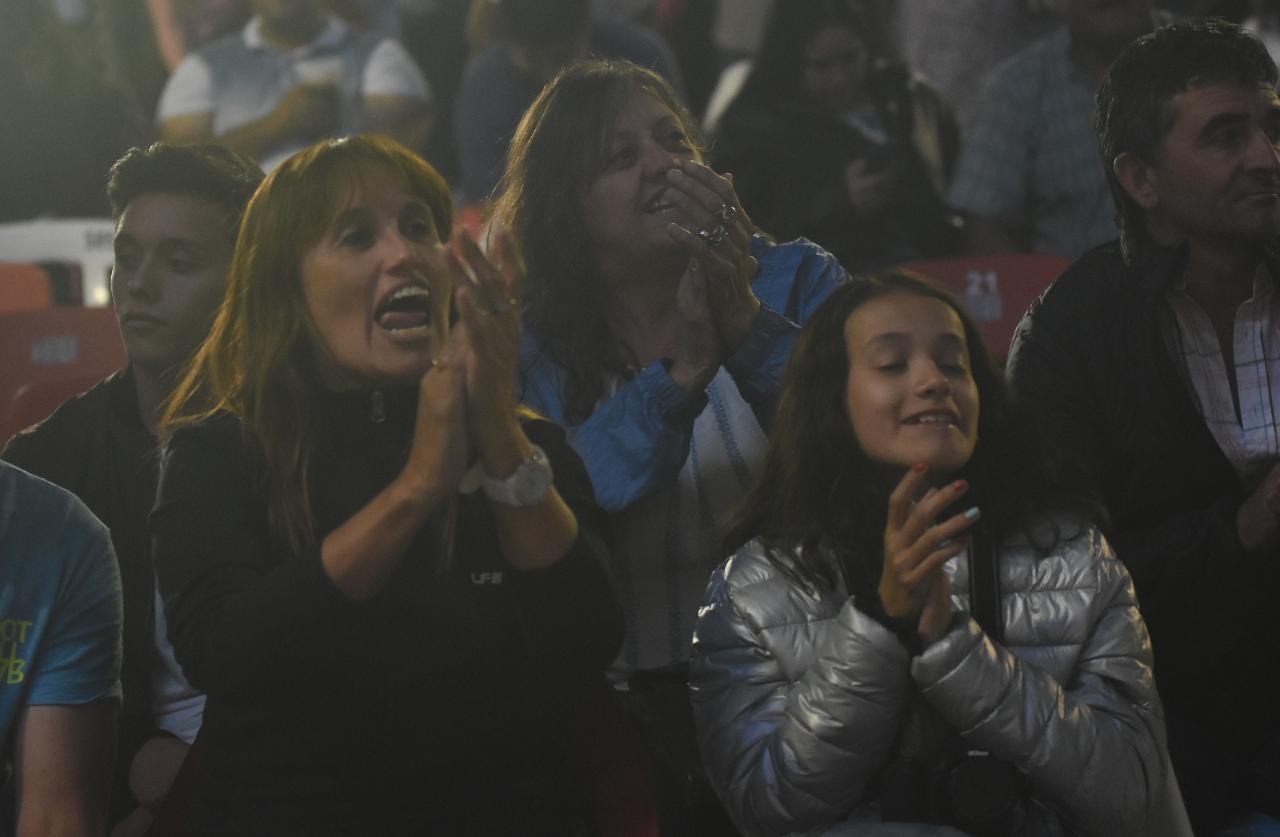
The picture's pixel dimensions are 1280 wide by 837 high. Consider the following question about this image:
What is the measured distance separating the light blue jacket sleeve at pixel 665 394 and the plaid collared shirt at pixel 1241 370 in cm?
46

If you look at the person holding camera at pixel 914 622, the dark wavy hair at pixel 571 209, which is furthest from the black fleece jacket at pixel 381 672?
the dark wavy hair at pixel 571 209

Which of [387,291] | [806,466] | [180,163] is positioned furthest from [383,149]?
[180,163]

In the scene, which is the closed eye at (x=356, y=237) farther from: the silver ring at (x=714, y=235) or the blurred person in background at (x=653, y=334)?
the silver ring at (x=714, y=235)

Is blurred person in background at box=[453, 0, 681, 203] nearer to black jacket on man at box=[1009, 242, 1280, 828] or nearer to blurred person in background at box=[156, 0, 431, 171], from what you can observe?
blurred person in background at box=[156, 0, 431, 171]

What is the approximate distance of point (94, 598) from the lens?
161cm

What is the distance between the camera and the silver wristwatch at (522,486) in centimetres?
144

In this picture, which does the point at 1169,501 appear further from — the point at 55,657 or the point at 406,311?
the point at 55,657

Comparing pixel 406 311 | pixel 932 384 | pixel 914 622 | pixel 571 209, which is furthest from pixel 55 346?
pixel 914 622

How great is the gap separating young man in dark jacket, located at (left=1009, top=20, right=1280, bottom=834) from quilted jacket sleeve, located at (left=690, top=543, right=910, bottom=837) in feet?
1.44

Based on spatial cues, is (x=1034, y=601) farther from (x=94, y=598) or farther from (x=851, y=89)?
(x=851, y=89)

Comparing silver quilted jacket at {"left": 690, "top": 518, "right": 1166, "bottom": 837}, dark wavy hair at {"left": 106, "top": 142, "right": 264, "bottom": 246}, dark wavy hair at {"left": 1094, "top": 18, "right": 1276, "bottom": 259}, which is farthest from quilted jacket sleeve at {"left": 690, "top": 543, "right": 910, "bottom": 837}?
dark wavy hair at {"left": 106, "top": 142, "right": 264, "bottom": 246}

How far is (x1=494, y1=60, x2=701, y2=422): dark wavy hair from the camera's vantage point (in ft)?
6.98

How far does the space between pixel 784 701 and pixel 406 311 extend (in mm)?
547

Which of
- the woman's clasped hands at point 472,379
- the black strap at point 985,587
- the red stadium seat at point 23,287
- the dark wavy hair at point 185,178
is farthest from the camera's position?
the red stadium seat at point 23,287
